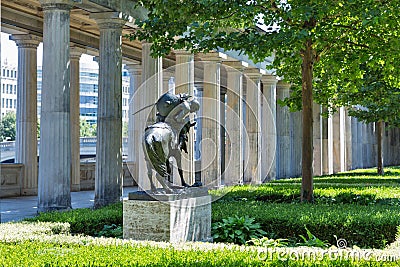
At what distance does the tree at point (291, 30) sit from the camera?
49.8ft

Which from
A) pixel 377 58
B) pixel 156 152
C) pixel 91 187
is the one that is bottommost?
pixel 91 187

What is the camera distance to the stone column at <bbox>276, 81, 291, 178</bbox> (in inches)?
1452

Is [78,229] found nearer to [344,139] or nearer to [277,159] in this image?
[277,159]

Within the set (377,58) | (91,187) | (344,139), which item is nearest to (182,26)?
(377,58)

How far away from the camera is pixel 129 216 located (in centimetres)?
1140

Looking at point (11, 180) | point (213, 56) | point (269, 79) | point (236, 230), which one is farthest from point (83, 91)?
point (236, 230)

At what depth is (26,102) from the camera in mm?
25953

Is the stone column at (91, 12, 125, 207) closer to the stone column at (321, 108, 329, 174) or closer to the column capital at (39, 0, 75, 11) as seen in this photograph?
the column capital at (39, 0, 75, 11)

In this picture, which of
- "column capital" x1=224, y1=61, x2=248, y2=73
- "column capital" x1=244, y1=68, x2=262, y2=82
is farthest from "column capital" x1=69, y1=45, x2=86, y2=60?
"column capital" x1=244, y1=68, x2=262, y2=82

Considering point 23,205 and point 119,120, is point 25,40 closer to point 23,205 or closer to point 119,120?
point 23,205

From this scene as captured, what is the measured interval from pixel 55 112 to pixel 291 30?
6404 mm

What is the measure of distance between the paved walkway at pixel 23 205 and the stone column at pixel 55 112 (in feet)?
6.58

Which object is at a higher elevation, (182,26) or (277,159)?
(182,26)

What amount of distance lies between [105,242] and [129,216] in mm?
1782
